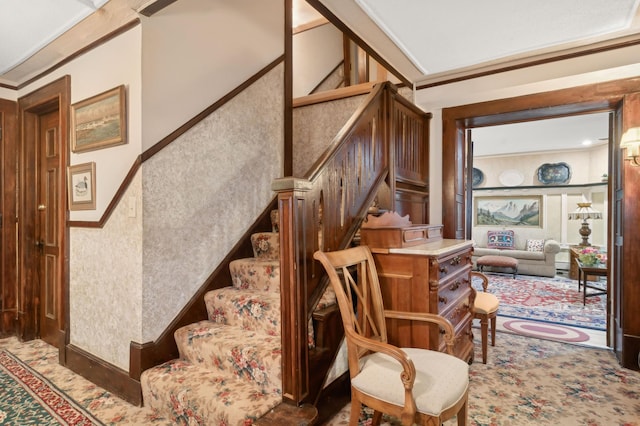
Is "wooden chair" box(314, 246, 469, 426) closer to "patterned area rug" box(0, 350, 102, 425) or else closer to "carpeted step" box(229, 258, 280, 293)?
"carpeted step" box(229, 258, 280, 293)

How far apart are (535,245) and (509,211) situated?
4.37 ft

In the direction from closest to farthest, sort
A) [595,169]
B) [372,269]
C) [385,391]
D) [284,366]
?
[385,391]
[284,366]
[372,269]
[595,169]

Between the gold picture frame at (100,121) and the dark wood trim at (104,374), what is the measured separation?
151cm

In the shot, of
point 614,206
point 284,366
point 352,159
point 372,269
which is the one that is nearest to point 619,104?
point 614,206

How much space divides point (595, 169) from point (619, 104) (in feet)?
20.4

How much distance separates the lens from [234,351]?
1971mm

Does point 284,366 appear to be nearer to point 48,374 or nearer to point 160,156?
point 160,156

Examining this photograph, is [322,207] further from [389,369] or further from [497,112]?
[497,112]

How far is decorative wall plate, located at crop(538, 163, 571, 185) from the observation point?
8.27 m

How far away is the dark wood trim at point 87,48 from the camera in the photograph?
2.14 meters

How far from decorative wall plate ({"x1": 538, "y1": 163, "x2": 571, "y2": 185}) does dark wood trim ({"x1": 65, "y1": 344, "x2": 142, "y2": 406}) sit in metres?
9.53

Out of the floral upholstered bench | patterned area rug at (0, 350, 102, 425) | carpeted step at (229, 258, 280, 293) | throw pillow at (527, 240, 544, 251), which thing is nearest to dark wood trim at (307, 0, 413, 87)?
carpeted step at (229, 258, 280, 293)

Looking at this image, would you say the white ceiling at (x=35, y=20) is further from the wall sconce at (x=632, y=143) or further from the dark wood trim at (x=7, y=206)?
the wall sconce at (x=632, y=143)

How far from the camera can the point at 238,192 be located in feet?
9.21
